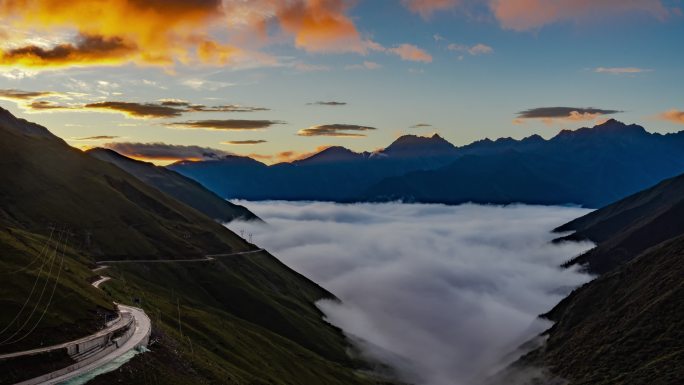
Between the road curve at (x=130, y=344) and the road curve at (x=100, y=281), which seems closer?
the road curve at (x=130, y=344)

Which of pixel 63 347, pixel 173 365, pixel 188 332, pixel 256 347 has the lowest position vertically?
pixel 256 347

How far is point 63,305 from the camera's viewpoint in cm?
10056

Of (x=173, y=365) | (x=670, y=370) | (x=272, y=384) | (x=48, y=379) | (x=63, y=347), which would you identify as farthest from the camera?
(x=670, y=370)

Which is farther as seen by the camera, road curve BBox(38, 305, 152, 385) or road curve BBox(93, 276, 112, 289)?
road curve BBox(93, 276, 112, 289)

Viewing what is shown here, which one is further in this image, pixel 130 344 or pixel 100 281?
pixel 100 281

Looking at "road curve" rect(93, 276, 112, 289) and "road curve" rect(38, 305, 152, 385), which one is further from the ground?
"road curve" rect(38, 305, 152, 385)

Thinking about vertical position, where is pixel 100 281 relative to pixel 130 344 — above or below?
below

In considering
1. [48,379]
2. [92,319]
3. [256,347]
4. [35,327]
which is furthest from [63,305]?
[256,347]

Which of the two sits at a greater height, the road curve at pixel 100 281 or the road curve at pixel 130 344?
the road curve at pixel 130 344

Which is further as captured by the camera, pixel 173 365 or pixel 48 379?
pixel 173 365

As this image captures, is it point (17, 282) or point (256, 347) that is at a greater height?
point (17, 282)

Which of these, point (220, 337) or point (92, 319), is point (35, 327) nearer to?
point (92, 319)

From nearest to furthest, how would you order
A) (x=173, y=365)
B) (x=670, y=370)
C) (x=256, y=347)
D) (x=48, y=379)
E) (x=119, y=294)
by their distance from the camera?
1. (x=48, y=379)
2. (x=173, y=365)
3. (x=119, y=294)
4. (x=670, y=370)
5. (x=256, y=347)

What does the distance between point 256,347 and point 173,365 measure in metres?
99.5
